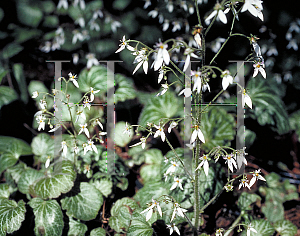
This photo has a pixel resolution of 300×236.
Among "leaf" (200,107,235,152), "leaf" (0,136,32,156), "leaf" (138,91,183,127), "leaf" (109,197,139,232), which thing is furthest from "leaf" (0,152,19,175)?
"leaf" (200,107,235,152)

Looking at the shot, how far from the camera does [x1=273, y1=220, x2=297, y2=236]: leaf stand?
1360mm

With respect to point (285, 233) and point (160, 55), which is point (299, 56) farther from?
point (160, 55)

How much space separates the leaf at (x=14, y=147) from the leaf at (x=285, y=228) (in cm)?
160

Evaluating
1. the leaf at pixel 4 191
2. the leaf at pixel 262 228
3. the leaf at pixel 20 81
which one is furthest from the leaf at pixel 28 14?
the leaf at pixel 262 228

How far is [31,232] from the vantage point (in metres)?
1.39

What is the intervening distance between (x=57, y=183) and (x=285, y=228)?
1228mm

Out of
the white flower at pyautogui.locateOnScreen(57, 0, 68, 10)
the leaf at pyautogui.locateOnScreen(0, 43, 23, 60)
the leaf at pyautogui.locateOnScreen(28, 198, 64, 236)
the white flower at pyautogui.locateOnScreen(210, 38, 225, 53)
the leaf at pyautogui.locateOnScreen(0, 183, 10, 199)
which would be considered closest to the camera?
the leaf at pyautogui.locateOnScreen(28, 198, 64, 236)

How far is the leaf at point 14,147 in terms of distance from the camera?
171 cm

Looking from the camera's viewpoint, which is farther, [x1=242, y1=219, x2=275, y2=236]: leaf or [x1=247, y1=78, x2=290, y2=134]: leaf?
[x1=247, y1=78, x2=290, y2=134]: leaf

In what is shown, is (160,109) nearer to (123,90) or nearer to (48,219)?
(123,90)

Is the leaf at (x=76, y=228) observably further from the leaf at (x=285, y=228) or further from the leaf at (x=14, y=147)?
the leaf at (x=285, y=228)

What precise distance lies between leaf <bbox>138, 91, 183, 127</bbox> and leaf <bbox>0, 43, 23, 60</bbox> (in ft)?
4.72

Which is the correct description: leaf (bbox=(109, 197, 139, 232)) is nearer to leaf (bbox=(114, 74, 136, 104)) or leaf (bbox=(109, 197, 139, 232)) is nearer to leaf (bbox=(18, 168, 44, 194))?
leaf (bbox=(18, 168, 44, 194))

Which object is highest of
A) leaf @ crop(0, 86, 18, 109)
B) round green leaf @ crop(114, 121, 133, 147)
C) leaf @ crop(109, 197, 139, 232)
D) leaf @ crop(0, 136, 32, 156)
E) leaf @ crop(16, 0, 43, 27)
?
leaf @ crop(16, 0, 43, 27)
